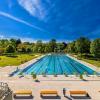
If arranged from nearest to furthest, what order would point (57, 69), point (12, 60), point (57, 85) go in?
point (57, 85), point (57, 69), point (12, 60)

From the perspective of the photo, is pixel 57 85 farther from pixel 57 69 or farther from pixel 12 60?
pixel 12 60

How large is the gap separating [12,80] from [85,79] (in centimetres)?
792

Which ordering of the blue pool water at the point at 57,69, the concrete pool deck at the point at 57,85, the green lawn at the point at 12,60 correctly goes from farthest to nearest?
the green lawn at the point at 12,60, the blue pool water at the point at 57,69, the concrete pool deck at the point at 57,85

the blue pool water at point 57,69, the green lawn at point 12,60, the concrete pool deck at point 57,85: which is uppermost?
the green lawn at point 12,60

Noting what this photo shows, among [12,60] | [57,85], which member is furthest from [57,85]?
[12,60]

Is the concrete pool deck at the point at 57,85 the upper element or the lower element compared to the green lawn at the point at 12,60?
lower

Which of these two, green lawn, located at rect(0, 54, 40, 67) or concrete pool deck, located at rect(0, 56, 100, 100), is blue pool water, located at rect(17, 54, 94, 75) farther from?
concrete pool deck, located at rect(0, 56, 100, 100)

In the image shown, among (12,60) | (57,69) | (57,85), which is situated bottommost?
(57,85)

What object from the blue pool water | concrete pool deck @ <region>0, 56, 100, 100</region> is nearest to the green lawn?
the blue pool water

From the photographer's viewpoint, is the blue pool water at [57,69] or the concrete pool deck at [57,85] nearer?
the concrete pool deck at [57,85]

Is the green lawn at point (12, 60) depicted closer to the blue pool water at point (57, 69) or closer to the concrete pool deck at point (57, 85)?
the blue pool water at point (57, 69)

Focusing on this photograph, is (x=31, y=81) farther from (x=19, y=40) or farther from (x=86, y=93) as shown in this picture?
(x=19, y=40)

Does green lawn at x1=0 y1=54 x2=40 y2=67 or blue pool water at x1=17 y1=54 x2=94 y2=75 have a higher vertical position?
green lawn at x1=0 y1=54 x2=40 y2=67

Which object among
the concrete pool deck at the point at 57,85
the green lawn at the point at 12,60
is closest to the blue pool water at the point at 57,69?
the green lawn at the point at 12,60
